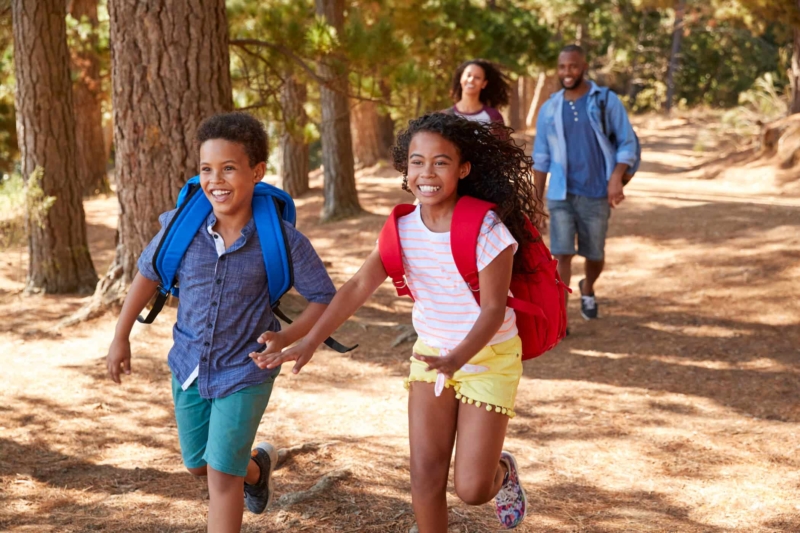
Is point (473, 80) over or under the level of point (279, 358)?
over

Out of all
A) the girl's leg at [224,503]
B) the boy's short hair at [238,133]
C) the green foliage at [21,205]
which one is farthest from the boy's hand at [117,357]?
the green foliage at [21,205]

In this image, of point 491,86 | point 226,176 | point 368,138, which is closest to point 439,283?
point 226,176

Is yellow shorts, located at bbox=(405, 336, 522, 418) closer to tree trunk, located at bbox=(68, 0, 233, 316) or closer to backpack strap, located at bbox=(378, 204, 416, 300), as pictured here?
backpack strap, located at bbox=(378, 204, 416, 300)

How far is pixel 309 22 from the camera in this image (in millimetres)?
10047

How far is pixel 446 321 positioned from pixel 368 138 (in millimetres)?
14831

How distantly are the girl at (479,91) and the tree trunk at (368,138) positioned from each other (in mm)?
10598

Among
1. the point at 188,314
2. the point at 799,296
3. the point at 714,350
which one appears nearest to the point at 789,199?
the point at 799,296

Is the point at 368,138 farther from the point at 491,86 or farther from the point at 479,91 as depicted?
the point at 479,91

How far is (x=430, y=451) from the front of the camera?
291 cm

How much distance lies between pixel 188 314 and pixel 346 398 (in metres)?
2.56

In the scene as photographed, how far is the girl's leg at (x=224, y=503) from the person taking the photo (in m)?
2.91

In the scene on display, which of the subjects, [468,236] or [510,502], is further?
[510,502]

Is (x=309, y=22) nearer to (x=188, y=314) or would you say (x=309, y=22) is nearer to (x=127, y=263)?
(x=127, y=263)

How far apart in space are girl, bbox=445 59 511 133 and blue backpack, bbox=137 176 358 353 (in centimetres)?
332
